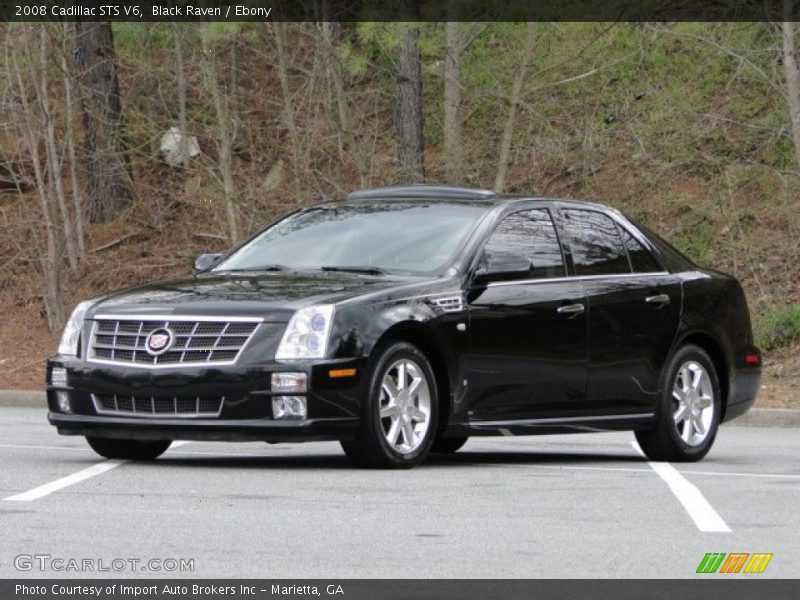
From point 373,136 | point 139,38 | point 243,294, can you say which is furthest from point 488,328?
point 139,38

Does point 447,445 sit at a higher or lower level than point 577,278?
lower

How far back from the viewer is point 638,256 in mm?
13125

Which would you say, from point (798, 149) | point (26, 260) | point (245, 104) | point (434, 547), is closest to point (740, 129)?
point (798, 149)

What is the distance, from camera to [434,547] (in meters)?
7.89

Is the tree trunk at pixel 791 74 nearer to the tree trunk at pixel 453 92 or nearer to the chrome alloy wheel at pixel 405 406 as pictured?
the tree trunk at pixel 453 92

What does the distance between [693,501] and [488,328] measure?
223 cm

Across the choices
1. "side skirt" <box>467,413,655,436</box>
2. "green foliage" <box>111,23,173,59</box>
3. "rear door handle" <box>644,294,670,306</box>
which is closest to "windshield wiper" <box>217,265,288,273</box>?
"side skirt" <box>467,413,655,436</box>

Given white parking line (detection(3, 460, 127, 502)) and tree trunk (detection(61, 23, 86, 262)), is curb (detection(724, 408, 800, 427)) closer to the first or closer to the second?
white parking line (detection(3, 460, 127, 502))

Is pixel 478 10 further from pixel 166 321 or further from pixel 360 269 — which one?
pixel 166 321

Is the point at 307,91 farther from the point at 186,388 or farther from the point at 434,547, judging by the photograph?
the point at 434,547

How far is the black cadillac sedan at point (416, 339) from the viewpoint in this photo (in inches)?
426

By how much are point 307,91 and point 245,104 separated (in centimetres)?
522
